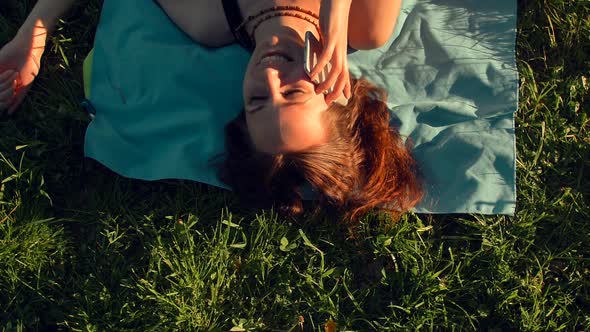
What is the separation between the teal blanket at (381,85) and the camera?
344cm

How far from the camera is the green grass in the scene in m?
3.28

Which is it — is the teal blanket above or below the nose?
below

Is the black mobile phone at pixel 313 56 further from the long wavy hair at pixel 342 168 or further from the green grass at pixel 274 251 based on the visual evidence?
the green grass at pixel 274 251

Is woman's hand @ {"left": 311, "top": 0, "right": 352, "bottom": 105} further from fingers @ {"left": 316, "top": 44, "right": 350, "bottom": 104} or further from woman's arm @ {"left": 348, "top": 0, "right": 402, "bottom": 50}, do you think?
woman's arm @ {"left": 348, "top": 0, "right": 402, "bottom": 50}

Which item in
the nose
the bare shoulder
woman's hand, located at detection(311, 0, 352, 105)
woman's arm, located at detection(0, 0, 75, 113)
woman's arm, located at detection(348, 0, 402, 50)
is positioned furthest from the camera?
woman's arm, located at detection(0, 0, 75, 113)

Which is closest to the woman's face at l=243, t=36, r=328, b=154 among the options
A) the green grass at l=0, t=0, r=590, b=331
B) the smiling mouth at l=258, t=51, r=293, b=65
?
the smiling mouth at l=258, t=51, r=293, b=65

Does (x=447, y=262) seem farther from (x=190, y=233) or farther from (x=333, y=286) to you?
(x=190, y=233)

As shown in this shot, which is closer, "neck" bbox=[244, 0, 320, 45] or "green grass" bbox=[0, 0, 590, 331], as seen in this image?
Result: "neck" bbox=[244, 0, 320, 45]

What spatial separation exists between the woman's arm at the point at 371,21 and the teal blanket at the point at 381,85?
7.8 inches

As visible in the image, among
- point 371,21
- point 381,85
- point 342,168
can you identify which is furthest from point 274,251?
point 371,21

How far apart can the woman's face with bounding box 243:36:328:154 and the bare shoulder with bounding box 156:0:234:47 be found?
2.13 feet

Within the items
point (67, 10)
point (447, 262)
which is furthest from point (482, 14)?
point (67, 10)

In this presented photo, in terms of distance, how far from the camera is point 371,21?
3.27 metres

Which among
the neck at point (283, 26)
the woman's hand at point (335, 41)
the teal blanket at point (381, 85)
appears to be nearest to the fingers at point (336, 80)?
the woman's hand at point (335, 41)
